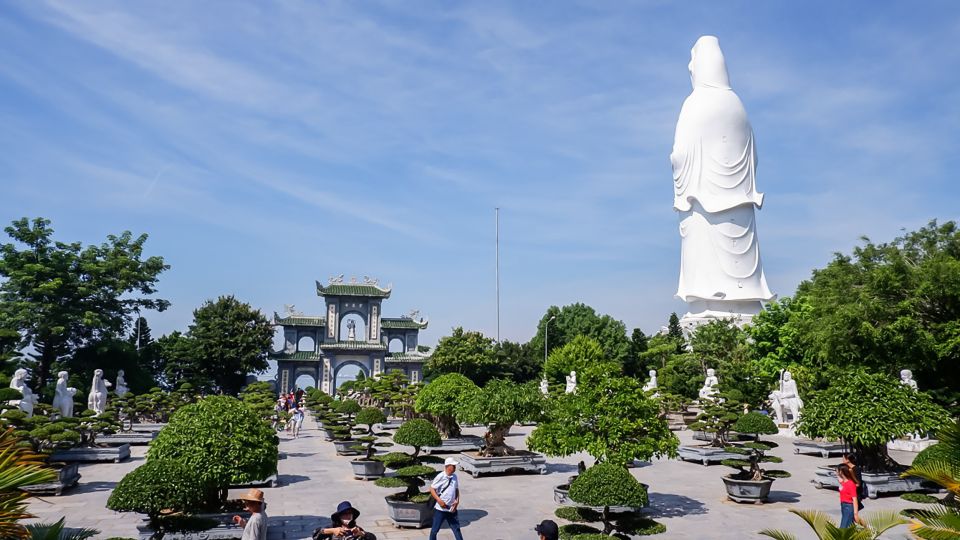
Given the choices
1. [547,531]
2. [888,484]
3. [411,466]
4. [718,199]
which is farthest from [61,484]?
[718,199]

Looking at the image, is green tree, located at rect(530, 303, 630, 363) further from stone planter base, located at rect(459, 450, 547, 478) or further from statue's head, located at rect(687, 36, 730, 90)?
stone planter base, located at rect(459, 450, 547, 478)

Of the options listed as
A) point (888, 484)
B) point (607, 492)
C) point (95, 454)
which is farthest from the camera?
point (95, 454)

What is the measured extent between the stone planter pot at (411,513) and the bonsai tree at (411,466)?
9cm

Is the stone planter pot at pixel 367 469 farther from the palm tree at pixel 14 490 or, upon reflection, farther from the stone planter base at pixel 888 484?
the palm tree at pixel 14 490

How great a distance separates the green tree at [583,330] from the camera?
47500 mm

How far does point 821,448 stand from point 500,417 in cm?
1095

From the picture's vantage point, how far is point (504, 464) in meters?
15.6

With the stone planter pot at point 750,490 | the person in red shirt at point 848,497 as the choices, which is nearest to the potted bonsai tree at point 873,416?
the stone planter pot at point 750,490

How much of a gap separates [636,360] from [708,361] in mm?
11520

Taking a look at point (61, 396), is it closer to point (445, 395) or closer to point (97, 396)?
point (97, 396)

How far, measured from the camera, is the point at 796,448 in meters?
20.6

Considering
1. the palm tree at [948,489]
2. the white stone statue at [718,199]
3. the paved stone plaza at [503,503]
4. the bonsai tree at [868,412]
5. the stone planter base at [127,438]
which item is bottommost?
the paved stone plaza at [503,503]

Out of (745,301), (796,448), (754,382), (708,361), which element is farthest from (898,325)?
(745,301)

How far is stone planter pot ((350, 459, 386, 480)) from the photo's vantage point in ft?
49.9
